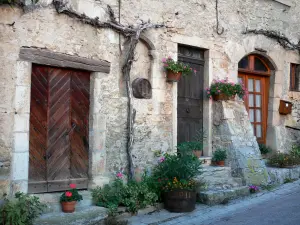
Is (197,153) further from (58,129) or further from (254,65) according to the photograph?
(254,65)

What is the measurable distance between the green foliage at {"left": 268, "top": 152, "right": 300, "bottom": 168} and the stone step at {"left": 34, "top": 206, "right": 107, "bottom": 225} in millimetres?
4675

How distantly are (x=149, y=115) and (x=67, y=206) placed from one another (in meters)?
2.24

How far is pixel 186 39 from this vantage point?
8.05 metres

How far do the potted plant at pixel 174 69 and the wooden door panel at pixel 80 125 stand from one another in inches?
60.8

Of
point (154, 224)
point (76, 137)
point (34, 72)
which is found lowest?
point (154, 224)

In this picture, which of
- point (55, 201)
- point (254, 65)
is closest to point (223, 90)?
point (254, 65)

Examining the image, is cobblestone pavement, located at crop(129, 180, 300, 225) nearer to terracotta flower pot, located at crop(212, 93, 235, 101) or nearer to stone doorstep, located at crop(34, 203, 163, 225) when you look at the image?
stone doorstep, located at crop(34, 203, 163, 225)

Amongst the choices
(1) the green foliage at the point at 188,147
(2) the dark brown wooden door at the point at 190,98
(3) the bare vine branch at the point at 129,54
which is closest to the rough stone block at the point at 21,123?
(3) the bare vine branch at the point at 129,54

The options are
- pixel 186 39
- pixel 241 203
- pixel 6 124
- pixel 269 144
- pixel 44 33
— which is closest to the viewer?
pixel 6 124

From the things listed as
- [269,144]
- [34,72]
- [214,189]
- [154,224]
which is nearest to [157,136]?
[214,189]

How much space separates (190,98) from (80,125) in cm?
263

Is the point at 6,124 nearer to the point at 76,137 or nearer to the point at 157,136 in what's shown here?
the point at 76,137

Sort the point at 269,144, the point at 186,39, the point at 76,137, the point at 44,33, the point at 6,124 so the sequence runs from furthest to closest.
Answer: the point at 269,144 → the point at 186,39 → the point at 76,137 → the point at 44,33 → the point at 6,124

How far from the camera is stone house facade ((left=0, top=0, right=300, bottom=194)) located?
5.67 meters
